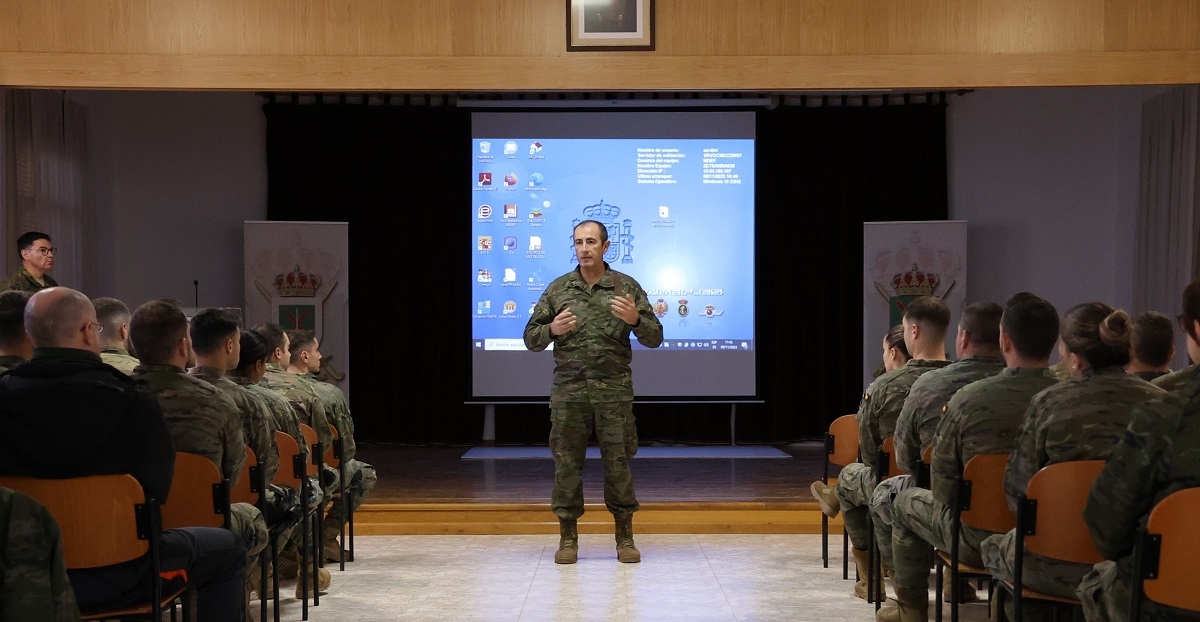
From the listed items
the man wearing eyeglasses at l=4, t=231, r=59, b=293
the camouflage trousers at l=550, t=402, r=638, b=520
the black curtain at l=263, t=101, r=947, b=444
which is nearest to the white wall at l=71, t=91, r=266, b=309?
the black curtain at l=263, t=101, r=947, b=444

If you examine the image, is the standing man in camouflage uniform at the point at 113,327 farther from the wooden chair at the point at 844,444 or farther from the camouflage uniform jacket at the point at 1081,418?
the camouflage uniform jacket at the point at 1081,418

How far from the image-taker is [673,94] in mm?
8602

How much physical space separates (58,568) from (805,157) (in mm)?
7859

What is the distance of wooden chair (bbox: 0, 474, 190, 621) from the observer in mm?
2432

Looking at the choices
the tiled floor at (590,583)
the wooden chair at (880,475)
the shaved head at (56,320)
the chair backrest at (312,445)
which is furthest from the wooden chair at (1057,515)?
the chair backrest at (312,445)

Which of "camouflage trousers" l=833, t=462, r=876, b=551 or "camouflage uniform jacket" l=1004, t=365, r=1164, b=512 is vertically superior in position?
"camouflage uniform jacket" l=1004, t=365, r=1164, b=512

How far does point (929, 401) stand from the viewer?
11.1 ft

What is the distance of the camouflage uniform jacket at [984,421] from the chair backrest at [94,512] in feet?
6.98

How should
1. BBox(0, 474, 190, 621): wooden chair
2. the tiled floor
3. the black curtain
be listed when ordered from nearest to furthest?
1. BBox(0, 474, 190, 621): wooden chair
2. the tiled floor
3. the black curtain

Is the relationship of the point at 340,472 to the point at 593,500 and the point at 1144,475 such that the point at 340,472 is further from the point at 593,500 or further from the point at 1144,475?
the point at 1144,475

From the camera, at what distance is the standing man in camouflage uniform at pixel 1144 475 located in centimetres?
209

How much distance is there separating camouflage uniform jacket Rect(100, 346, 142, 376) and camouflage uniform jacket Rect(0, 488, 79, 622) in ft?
7.41

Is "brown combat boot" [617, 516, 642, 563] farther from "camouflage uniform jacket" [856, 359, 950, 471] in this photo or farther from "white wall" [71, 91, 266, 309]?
"white wall" [71, 91, 266, 309]

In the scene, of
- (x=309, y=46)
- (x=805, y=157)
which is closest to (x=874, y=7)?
(x=309, y=46)
